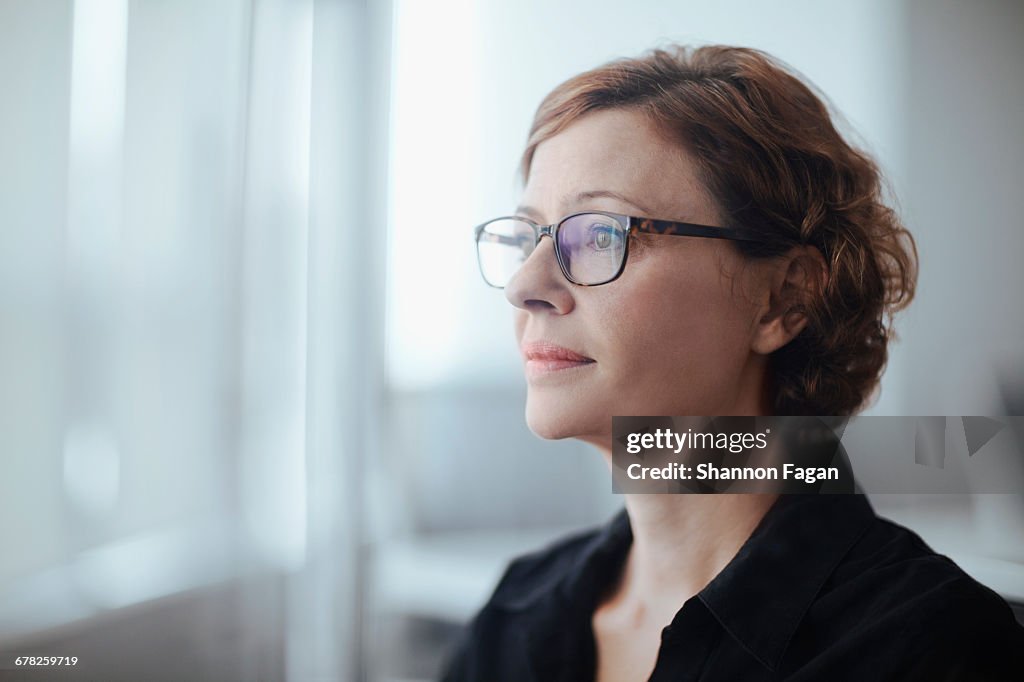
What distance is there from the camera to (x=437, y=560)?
1406mm

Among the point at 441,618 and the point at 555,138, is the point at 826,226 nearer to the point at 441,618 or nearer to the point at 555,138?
the point at 555,138

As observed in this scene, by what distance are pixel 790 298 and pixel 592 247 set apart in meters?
0.26

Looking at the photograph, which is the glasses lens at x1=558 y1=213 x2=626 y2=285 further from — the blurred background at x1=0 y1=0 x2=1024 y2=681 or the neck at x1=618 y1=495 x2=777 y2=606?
the blurred background at x1=0 y1=0 x2=1024 y2=681

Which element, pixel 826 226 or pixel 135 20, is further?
pixel 135 20

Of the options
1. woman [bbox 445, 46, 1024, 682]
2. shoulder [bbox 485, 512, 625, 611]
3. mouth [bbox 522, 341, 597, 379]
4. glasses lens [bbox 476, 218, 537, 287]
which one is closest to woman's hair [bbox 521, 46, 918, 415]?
woman [bbox 445, 46, 1024, 682]

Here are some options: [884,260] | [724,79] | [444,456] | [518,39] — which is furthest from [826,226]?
[444,456]

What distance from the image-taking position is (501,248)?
105 centimetres

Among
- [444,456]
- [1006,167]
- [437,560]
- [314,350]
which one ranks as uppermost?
[1006,167]

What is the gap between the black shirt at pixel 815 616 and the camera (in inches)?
29.5

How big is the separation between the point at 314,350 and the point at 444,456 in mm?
297

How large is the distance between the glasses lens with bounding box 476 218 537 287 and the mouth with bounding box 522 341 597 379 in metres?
0.13

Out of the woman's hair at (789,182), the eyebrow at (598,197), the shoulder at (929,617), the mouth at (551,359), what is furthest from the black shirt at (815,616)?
the eyebrow at (598,197)

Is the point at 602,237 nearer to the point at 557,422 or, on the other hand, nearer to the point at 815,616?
the point at 557,422

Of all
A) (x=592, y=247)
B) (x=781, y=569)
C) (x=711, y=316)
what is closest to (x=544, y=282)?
(x=592, y=247)
